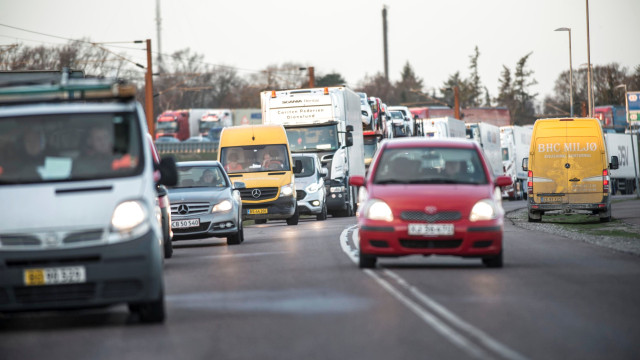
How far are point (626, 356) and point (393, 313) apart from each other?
2901mm

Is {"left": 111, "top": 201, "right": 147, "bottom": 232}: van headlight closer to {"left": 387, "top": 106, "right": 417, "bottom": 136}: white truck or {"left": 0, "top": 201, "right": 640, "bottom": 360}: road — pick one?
{"left": 0, "top": 201, "right": 640, "bottom": 360}: road

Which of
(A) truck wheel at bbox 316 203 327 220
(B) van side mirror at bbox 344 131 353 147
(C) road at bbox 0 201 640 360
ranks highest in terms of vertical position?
(B) van side mirror at bbox 344 131 353 147

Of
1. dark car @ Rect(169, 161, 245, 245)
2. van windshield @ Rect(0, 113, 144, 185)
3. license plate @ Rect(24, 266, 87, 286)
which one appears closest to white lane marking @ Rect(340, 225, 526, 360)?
van windshield @ Rect(0, 113, 144, 185)

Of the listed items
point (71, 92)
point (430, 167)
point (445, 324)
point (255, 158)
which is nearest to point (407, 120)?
point (255, 158)

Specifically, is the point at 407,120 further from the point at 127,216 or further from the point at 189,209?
the point at 127,216

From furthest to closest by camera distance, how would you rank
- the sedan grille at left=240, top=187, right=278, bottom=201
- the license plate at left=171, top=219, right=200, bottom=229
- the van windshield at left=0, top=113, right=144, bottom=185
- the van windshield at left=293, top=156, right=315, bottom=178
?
1. the van windshield at left=293, top=156, right=315, bottom=178
2. the sedan grille at left=240, top=187, right=278, bottom=201
3. the license plate at left=171, top=219, right=200, bottom=229
4. the van windshield at left=0, top=113, right=144, bottom=185

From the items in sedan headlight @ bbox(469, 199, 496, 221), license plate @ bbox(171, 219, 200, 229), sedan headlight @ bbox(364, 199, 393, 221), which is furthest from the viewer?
license plate @ bbox(171, 219, 200, 229)

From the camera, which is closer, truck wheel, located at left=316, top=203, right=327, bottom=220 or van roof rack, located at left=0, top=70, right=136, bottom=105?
van roof rack, located at left=0, top=70, right=136, bottom=105

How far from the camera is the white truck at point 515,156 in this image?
224 ft

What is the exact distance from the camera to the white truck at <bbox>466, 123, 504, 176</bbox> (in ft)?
210

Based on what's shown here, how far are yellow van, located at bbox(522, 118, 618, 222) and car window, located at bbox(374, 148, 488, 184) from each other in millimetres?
14618

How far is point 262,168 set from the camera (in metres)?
31.9

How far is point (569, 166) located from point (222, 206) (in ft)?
38.1

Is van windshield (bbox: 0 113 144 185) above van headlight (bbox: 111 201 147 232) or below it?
above
